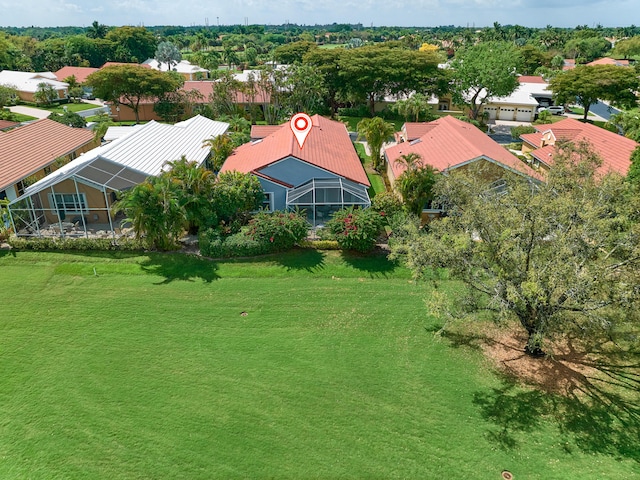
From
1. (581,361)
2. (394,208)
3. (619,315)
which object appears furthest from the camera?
(394,208)

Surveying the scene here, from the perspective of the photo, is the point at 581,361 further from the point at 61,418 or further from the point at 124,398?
the point at 61,418

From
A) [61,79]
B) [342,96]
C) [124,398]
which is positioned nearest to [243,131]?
[342,96]

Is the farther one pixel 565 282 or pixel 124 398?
pixel 124 398

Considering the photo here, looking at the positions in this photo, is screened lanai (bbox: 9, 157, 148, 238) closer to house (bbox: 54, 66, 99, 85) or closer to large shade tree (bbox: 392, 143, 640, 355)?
large shade tree (bbox: 392, 143, 640, 355)

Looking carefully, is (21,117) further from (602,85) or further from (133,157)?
(602,85)

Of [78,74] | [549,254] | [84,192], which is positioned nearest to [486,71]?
[549,254]

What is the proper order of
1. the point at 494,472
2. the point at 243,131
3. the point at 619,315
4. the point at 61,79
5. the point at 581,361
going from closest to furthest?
the point at 494,472, the point at 619,315, the point at 581,361, the point at 243,131, the point at 61,79

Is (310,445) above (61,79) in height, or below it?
below
